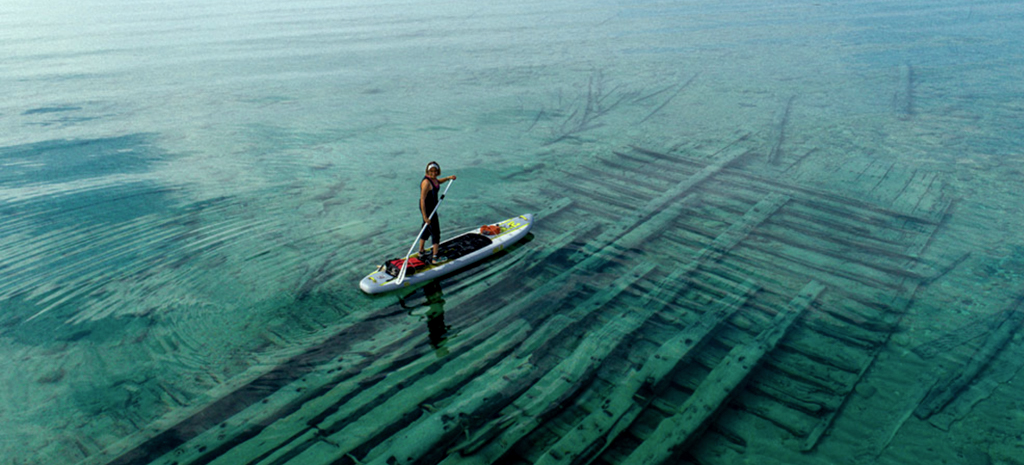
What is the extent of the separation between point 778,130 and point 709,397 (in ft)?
36.3

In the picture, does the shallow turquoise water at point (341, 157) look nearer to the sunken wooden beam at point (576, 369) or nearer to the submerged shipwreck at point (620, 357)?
the submerged shipwreck at point (620, 357)

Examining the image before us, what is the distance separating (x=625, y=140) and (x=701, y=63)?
10.3m

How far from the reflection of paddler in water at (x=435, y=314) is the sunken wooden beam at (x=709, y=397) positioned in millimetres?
2616

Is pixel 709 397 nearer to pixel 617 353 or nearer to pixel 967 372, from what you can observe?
pixel 617 353

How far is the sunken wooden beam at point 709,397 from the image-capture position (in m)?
5.87

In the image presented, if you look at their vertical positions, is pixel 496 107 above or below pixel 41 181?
below

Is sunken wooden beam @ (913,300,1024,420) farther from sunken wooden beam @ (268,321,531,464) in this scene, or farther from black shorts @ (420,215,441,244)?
black shorts @ (420,215,441,244)

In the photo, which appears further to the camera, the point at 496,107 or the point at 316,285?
the point at 496,107

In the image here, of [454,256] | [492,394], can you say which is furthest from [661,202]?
[492,394]

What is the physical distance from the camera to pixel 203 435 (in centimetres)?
622

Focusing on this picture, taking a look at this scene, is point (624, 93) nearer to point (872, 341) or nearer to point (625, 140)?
point (625, 140)

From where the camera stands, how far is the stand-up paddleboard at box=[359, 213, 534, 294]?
8.62 meters

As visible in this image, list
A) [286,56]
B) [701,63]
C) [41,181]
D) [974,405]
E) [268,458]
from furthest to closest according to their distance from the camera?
[286,56], [701,63], [41,181], [974,405], [268,458]

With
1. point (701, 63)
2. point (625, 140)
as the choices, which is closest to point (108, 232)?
point (625, 140)
